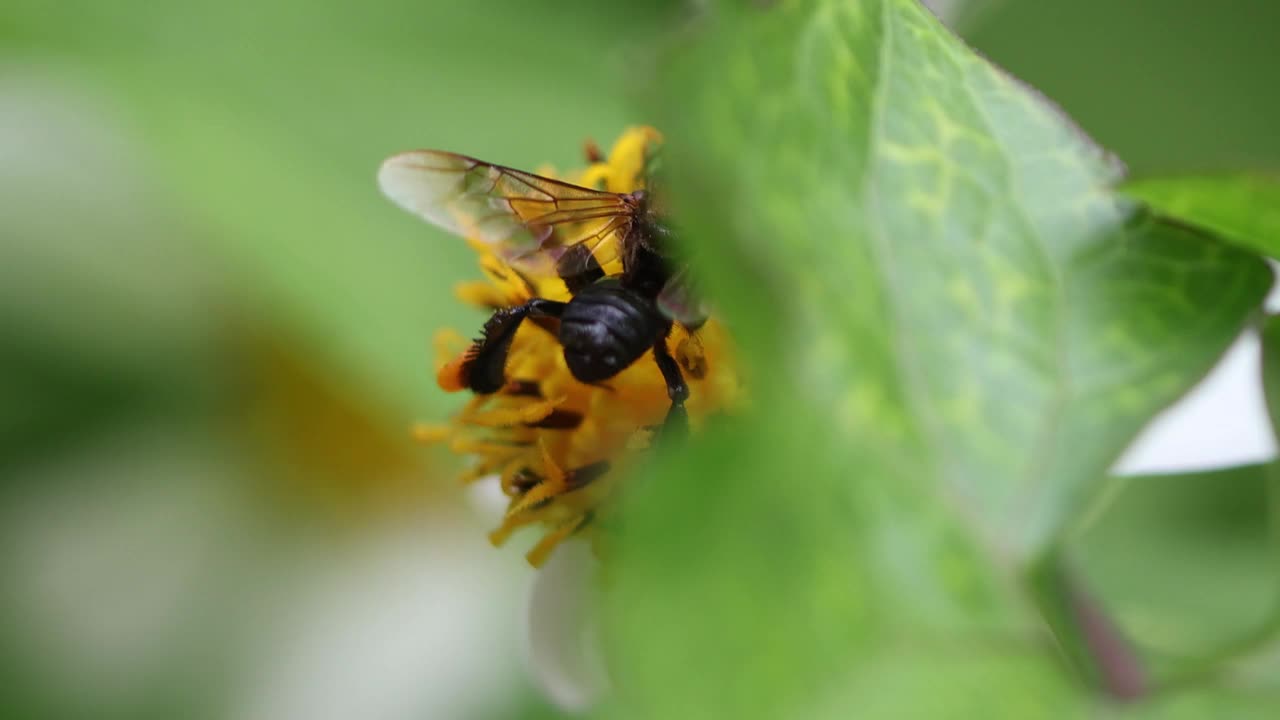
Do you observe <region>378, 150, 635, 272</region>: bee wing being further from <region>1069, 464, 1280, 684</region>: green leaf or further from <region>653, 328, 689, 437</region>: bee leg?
<region>1069, 464, 1280, 684</region>: green leaf

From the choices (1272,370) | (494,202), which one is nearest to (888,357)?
(1272,370)

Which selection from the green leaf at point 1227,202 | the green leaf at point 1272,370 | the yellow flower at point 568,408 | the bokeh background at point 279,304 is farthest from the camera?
the bokeh background at point 279,304

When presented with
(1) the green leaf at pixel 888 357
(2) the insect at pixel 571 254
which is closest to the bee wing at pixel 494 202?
(2) the insect at pixel 571 254

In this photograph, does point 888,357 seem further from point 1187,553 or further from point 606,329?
point 1187,553

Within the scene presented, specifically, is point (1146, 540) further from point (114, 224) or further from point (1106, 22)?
point (114, 224)

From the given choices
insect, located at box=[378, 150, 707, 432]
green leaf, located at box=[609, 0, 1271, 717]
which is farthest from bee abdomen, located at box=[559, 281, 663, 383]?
green leaf, located at box=[609, 0, 1271, 717]

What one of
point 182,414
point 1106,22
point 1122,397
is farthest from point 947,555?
point 182,414

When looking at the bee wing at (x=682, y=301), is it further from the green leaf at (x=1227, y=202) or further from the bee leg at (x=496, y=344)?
the green leaf at (x=1227, y=202)
